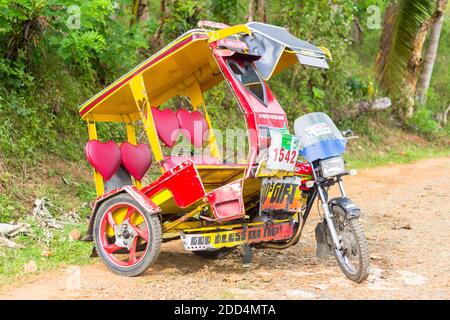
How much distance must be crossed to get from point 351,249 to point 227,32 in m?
2.12

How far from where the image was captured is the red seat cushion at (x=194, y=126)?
715cm

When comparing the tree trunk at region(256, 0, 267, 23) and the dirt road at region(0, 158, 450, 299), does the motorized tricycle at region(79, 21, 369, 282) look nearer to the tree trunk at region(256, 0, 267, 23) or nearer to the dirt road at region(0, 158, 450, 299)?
the dirt road at region(0, 158, 450, 299)

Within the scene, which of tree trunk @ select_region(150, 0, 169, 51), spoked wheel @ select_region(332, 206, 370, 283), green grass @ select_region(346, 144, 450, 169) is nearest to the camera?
spoked wheel @ select_region(332, 206, 370, 283)

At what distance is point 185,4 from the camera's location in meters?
12.9

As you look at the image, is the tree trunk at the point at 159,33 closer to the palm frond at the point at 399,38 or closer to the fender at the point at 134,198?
the palm frond at the point at 399,38

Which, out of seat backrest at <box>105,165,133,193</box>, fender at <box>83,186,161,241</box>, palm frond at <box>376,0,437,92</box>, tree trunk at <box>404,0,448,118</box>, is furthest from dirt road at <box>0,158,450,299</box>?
tree trunk at <box>404,0,448,118</box>

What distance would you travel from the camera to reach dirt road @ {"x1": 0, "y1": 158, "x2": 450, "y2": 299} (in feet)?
18.5

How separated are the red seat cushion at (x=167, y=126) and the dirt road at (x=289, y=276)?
3.96 ft

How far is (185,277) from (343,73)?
38.0 ft

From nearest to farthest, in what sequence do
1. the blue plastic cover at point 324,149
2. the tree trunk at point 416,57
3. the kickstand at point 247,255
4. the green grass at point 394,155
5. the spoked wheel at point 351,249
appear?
the spoked wheel at point 351,249 → the blue plastic cover at point 324,149 → the kickstand at point 247,255 → the green grass at point 394,155 → the tree trunk at point 416,57

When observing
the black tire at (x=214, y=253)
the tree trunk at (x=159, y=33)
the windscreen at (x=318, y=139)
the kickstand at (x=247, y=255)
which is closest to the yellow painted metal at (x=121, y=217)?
the kickstand at (x=247, y=255)

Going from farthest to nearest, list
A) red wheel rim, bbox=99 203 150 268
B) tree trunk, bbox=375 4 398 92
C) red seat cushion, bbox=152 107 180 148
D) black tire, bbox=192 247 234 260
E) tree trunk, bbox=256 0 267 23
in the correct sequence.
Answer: tree trunk, bbox=375 4 398 92 → tree trunk, bbox=256 0 267 23 → black tire, bbox=192 247 234 260 → red seat cushion, bbox=152 107 180 148 → red wheel rim, bbox=99 203 150 268

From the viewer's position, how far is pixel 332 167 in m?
6.19

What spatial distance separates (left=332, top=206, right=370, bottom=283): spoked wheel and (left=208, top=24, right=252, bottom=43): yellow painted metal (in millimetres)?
1714
